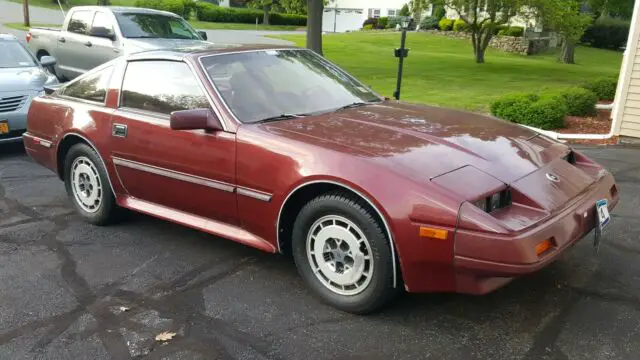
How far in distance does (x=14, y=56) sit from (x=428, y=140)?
7.47 metres

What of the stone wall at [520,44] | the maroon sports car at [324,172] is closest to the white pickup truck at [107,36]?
the maroon sports car at [324,172]

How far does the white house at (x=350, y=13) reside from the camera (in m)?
56.2

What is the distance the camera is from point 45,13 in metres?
38.2

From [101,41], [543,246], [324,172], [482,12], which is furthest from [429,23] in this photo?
[543,246]

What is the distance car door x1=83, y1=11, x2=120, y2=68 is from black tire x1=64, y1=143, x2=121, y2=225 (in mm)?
5585

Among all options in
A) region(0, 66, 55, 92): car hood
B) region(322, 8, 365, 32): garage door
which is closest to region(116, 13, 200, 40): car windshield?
region(0, 66, 55, 92): car hood

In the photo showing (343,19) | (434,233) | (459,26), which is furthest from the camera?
(343,19)

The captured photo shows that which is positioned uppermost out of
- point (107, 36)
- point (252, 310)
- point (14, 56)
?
point (107, 36)

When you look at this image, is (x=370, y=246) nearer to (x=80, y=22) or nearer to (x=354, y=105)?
(x=354, y=105)

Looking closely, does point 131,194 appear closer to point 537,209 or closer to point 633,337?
point 537,209

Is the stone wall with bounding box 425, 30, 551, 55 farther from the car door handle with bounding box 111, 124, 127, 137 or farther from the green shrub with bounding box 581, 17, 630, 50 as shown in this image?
the car door handle with bounding box 111, 124, 127, 137

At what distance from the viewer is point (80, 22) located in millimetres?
11188

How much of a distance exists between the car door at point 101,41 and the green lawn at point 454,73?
6.22m

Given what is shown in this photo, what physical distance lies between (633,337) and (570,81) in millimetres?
16020
